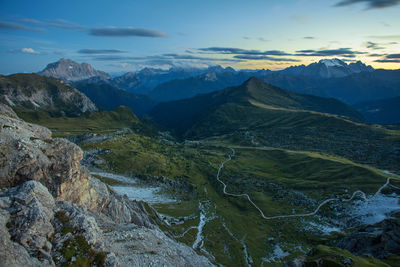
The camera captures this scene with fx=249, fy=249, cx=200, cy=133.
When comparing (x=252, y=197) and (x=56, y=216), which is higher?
(x=56, y=216)

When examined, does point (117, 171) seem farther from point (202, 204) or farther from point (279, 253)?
point (279, 253)

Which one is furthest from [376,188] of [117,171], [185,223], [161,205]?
[117,171]

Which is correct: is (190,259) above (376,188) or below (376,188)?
above

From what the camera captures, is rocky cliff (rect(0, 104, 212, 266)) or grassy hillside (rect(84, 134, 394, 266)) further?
grassy hillside (rect(84, 134, 394, 266))

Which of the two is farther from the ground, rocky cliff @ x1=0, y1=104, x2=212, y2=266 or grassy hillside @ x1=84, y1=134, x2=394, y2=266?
rocky cliff @ x1=0, y1=104, x2=212, y2=266

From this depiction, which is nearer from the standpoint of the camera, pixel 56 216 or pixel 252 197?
pixel 56 216

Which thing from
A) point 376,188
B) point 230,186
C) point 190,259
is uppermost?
point 190,259

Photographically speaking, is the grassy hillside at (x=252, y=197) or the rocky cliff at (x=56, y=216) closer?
the rocky cliff at (x=56, y=216)

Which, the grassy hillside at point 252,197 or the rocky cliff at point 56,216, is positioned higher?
the rocky cliff at point 56,216
